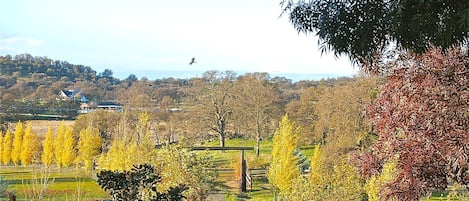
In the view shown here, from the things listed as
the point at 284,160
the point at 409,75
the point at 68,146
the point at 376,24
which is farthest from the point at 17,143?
the point at 376,24

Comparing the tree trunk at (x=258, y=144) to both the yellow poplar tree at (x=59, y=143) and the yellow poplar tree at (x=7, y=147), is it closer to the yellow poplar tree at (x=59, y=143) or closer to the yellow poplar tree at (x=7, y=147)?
the yellow poplar tree at (x=59, y=143)

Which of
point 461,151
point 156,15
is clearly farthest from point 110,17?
point 461,151

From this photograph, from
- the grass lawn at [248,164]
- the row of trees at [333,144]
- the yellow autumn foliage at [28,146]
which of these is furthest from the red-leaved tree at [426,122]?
the yellow autumn foliage at [28,146]

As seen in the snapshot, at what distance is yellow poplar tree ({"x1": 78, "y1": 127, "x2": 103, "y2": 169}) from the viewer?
15.5m

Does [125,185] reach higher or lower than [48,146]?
higher

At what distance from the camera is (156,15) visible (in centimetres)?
727

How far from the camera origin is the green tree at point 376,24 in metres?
1.82

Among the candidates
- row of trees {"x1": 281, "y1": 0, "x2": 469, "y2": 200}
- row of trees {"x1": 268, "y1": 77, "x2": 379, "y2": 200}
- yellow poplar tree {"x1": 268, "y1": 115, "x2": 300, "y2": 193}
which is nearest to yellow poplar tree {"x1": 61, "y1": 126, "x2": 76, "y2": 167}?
row of trees {"x1": 268, "y1": 77, "x2": 379, "y2": 200}

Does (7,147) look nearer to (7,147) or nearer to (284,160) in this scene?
(7,147)

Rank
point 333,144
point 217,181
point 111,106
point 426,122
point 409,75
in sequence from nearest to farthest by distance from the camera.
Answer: point 426,122 < point 409,75 < point 333,144 < point 217,181 < point 111,106

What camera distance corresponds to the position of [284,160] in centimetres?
1175

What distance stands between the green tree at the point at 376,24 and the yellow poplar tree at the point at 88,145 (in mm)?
14067

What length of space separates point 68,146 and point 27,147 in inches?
46.1

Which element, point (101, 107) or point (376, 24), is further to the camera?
point (101, 107)
